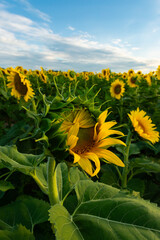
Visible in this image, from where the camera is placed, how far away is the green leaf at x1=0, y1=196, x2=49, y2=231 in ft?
3.68

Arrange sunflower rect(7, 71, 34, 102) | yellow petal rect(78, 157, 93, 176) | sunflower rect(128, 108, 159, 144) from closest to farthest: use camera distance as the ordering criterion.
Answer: yellow petal rect(78, 157, 93, 176) < sunflower rect(128, 108, 159, 144) < sunflower rect(7, 71, 34, 102)

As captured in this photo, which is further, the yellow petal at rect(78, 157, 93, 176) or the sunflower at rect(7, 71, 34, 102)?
the sunflower at rect(7, 71, 34, 102)

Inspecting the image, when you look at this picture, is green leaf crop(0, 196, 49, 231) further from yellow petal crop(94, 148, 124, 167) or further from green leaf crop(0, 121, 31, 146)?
green leaf crop(0, 121, 31, 146)

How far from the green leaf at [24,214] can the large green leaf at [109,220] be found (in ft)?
1.36

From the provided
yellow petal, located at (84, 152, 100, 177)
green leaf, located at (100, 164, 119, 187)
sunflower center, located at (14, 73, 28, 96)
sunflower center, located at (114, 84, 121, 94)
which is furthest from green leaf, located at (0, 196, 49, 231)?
sunflower center, located at (114, 84, 121, 94)

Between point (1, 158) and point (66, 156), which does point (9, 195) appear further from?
point (66, 156)

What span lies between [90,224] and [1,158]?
43 centimetres

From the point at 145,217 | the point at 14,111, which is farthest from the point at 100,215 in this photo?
the point at 14,111

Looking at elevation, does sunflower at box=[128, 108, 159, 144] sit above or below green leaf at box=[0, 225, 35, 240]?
above

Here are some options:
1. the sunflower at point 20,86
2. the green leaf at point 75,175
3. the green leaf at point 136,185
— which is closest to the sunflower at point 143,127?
the green leaf at point 136,185

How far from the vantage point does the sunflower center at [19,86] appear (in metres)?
3.34

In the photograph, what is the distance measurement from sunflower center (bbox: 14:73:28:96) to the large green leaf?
2.77m

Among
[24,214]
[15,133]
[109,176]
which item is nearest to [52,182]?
[24,214]

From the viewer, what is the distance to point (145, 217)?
30.0 inches
